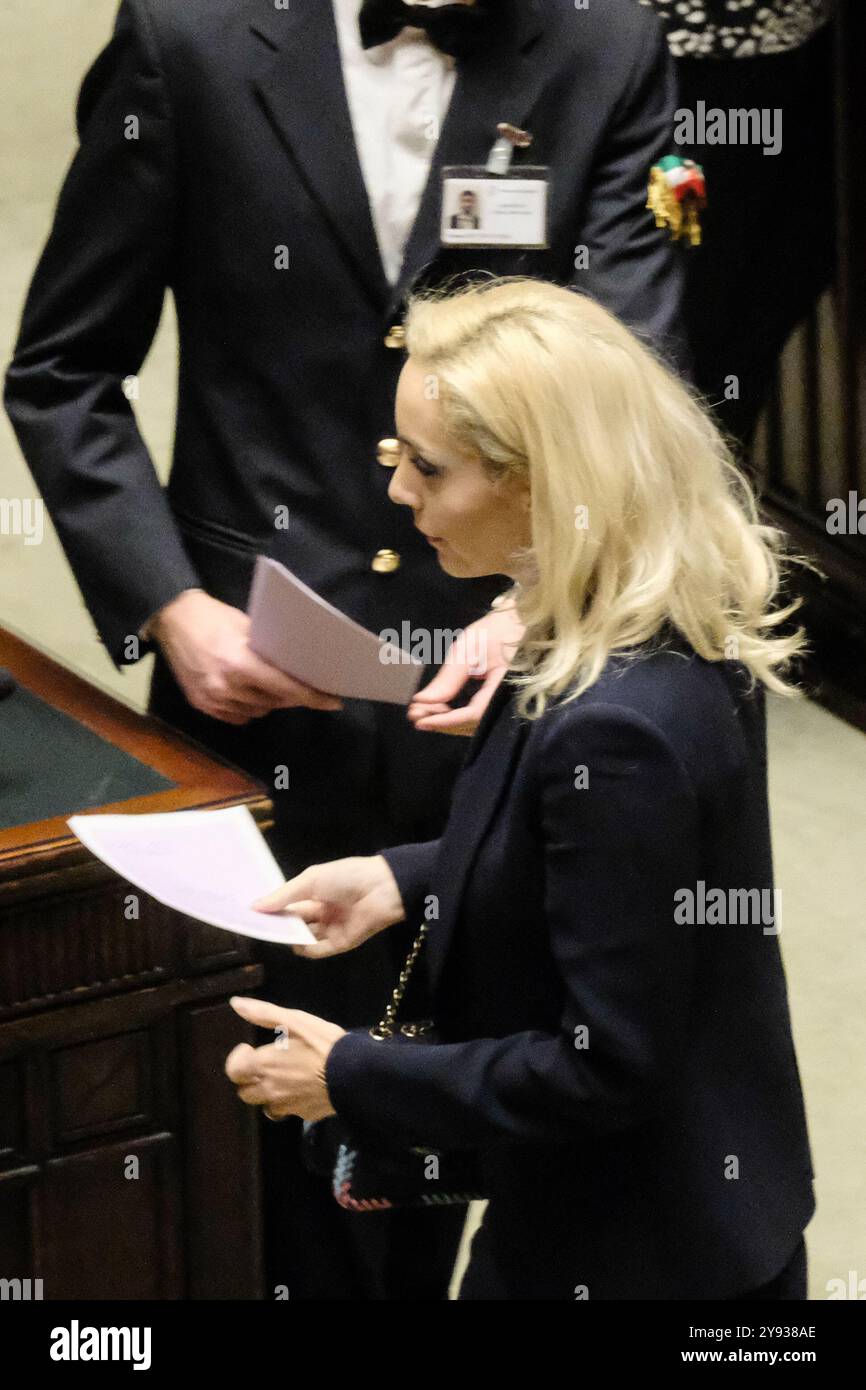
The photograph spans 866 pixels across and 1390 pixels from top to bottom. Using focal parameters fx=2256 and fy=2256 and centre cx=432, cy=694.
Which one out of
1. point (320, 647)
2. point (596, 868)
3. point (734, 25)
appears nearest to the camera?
point (596, 868)

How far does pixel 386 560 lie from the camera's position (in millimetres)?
2584

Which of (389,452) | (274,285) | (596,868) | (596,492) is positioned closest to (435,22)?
(274,285)

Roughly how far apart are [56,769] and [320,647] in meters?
0.34

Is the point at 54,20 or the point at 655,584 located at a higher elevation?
the point at 54,20

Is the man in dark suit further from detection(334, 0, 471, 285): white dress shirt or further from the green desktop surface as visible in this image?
the green desktop surface

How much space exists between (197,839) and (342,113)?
0.84 meters

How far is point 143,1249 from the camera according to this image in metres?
2.46

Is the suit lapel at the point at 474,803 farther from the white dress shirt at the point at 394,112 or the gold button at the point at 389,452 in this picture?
the white dress shirt at the point at 394,112

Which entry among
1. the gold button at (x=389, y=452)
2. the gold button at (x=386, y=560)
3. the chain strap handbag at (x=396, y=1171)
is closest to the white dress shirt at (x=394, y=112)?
the gold button at (x=389, y=452)

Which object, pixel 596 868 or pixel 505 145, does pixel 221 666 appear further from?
pixel 596 868

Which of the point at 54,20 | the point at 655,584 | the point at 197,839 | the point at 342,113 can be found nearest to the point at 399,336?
the point at 342,113

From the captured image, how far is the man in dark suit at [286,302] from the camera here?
248 cm

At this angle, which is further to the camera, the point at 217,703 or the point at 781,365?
the point at 781,365

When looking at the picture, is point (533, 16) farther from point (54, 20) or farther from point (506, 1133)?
point (54, 20)
